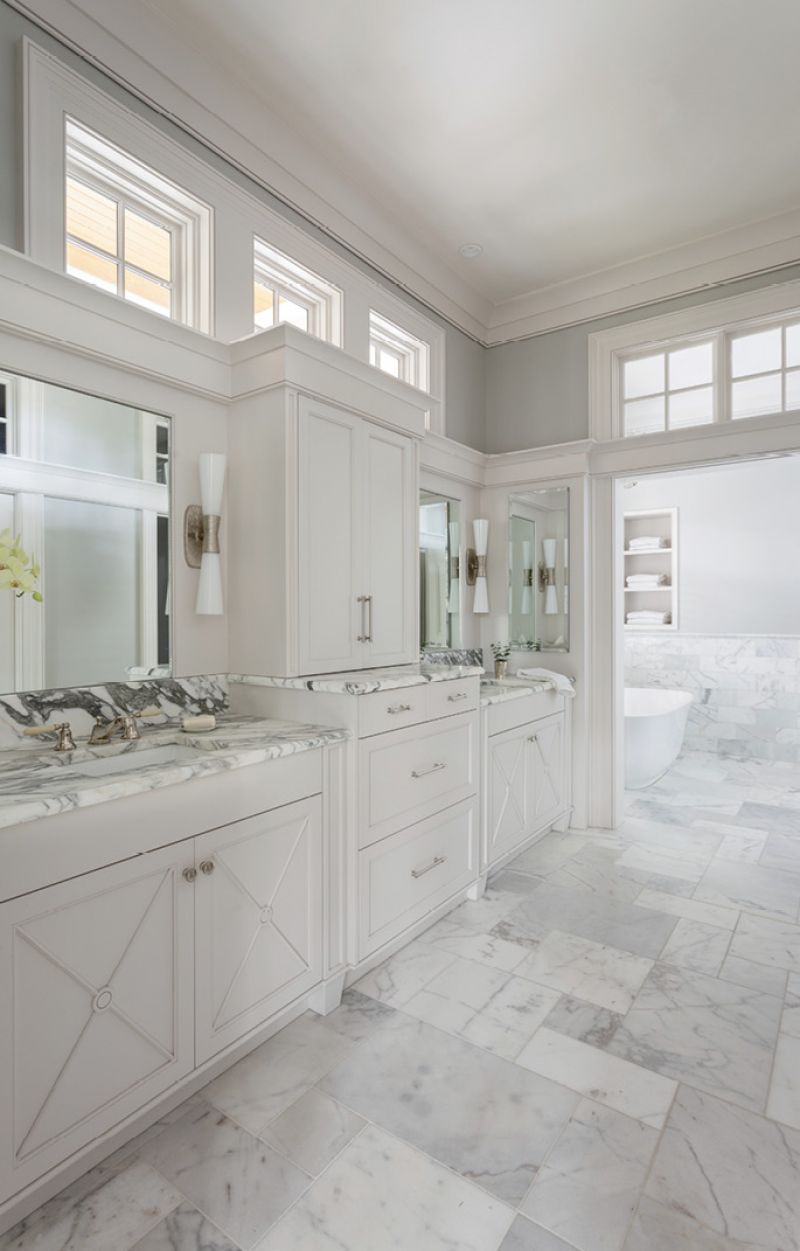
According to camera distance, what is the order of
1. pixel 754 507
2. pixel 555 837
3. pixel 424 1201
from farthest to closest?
1. pixel 754 507
2. pixel 555 837
3. pixel 424 1201

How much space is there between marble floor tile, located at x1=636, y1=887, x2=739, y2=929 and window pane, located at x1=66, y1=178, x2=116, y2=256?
3.30 m

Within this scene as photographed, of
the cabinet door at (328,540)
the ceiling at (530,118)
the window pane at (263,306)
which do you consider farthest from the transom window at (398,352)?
the cabinet door at (328,540)

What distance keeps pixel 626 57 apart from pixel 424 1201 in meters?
3.49

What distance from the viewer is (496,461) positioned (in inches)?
161

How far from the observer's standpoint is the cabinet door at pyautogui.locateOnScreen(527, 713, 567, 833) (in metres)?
3.46

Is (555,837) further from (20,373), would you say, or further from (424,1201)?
(20,373)

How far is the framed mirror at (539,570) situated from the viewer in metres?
3.90

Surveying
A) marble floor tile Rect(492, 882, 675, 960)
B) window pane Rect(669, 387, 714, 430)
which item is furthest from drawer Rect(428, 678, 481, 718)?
window pane Rect(669, 387, 714, 430)

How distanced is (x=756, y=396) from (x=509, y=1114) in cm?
340

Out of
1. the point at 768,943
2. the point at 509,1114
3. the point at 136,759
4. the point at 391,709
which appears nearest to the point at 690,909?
the point at 768,943

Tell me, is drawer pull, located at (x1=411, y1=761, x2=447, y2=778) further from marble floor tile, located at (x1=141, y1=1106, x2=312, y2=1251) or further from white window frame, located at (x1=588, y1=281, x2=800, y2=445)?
white window frame, located at (x1=588, y1=281, x2=800, y2=445)

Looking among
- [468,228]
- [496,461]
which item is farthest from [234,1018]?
[468,228]

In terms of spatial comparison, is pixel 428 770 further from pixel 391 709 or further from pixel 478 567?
pixel 478 567

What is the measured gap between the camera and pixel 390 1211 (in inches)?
55.1
